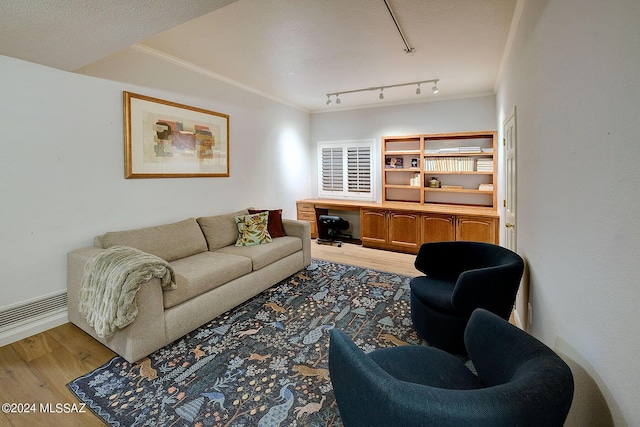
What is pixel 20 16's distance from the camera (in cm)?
177

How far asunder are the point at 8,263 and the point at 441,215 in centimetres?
503

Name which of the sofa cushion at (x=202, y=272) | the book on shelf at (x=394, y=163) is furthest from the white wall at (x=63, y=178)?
the book on shelf at (x=394, y=163)

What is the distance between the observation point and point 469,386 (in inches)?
51.5

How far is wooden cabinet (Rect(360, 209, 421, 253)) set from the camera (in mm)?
4878

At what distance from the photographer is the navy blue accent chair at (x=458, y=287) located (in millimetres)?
1941

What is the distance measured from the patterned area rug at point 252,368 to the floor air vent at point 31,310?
39.7 inches

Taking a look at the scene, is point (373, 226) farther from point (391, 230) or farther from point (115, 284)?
point (115, 284)

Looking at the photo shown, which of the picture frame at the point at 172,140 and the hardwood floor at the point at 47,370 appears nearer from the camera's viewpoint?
the hardwood floor at the point at 47,370

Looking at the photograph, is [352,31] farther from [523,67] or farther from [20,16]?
[20,16]

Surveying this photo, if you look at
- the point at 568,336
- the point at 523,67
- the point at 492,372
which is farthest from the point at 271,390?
the point at 523,67

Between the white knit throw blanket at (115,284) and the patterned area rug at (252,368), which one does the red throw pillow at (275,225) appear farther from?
the white knit throw blanket at (115,284)

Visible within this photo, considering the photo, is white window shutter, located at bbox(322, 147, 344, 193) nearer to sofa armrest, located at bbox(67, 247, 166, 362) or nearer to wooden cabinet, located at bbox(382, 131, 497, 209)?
wooden cabinet, located at bbox(382, 131, 497, 209)

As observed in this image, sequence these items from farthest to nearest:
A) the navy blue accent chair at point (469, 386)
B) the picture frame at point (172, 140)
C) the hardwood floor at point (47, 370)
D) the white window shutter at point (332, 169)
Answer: the white window shutter at point (332, 169) < the picture frame at point (172, 140) < the hardwood floor at point (47, 370) < the navy blue accent chair at point (469, 386)

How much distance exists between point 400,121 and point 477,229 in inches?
93.9
